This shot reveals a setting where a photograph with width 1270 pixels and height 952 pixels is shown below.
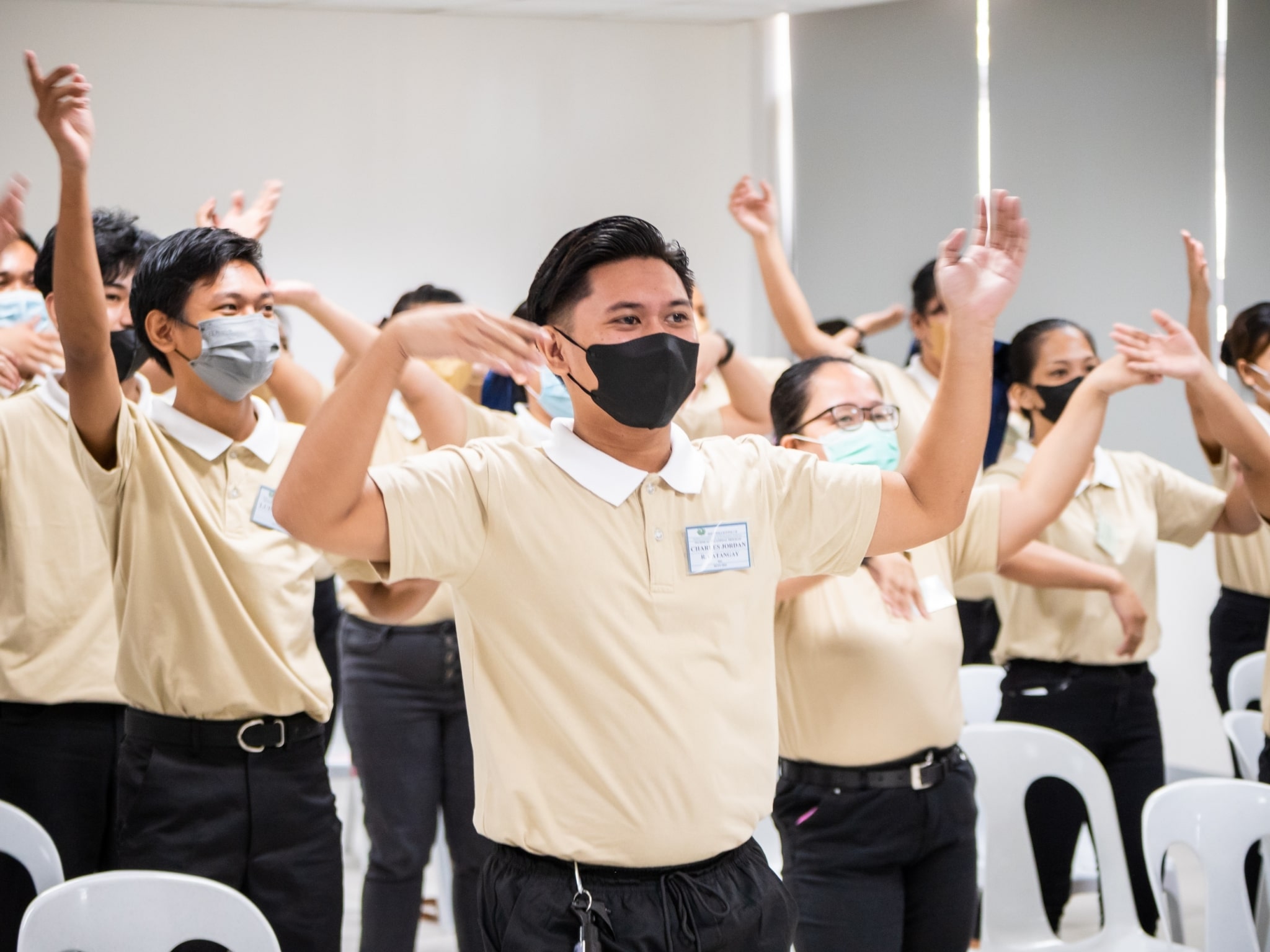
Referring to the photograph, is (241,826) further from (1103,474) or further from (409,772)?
(1103,474)

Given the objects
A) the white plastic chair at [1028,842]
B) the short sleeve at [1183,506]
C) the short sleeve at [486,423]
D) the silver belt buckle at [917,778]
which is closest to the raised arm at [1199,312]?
the short sleeve at [1183,506]

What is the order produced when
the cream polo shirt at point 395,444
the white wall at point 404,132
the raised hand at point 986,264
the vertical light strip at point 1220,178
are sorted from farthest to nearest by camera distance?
the white wall at point 404,132 → the vertical light strip at point 1220,178 → the cream polo shirt at point 395,444 → the raised hand at point 986,264

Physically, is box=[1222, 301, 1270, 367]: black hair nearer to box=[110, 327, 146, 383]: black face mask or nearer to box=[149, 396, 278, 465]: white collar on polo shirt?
box=[149, 396, 278, 465]: white collar on polo shirt

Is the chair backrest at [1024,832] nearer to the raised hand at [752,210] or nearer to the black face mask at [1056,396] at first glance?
the black face mask at [1056,396]

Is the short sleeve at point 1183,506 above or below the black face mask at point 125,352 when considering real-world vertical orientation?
below

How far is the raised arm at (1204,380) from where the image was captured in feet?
8.74

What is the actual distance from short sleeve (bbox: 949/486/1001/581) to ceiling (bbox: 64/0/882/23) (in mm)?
4771

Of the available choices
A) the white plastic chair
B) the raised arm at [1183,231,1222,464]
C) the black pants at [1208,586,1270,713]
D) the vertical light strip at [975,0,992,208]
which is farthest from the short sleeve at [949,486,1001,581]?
the vertical light strip at [975,0,992,208]

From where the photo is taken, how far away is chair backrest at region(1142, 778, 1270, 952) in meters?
2.56

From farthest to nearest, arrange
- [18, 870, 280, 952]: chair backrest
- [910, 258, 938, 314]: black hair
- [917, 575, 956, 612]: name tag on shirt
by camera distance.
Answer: [910, 258, 938, 314]: black hair → [917, 575, 956, 612]: name tag on shirt → [18, 870, 280, 952]: chair backrest

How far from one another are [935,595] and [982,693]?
1.40 m

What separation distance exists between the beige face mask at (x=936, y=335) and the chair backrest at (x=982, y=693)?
3.37 feet

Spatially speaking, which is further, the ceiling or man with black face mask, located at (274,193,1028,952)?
the ceiling

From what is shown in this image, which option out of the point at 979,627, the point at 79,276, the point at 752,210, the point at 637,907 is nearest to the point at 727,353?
the point at 752,210
